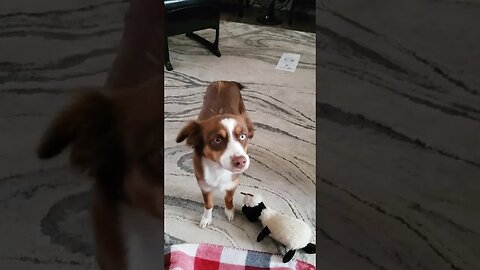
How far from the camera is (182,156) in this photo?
3.21 ft

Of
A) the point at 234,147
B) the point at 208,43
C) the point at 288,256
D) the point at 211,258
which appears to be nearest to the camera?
the point at 234,147

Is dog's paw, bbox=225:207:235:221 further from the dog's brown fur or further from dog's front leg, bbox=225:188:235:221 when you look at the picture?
the dog's brown fur

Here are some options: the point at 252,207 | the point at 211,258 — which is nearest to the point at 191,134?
the point at 211,258

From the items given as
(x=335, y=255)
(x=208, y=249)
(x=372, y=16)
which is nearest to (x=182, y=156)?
(x=208, y=249)

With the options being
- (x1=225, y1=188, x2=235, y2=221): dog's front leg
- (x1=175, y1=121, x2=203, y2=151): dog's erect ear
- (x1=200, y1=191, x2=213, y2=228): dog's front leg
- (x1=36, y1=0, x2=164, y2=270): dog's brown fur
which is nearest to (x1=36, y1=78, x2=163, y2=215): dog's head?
(x1=36, y1=0, x2=164, y2=270): dog's brown fur

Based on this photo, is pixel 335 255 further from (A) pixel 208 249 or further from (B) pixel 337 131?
(A) pixel 208 249

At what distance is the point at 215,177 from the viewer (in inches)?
35.3

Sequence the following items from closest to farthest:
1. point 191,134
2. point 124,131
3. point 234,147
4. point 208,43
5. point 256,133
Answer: point 124,131, point 191,134, point 234,147, point 256,133, point 208,43

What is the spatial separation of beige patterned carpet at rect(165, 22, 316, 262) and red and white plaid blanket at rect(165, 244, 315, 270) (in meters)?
0.08

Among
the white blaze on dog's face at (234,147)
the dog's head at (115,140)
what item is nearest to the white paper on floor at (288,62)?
the white blaze on dog's face at (234,147)

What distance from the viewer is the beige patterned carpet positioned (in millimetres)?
1063

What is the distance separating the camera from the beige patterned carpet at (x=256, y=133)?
3.49 ft

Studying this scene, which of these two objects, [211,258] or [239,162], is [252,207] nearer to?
[211,258]

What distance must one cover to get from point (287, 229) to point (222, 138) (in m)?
0.52
